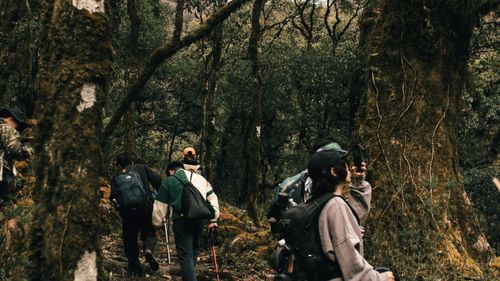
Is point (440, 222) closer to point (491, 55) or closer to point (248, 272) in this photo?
point (248, 272)

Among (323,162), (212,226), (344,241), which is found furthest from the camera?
(212,226)

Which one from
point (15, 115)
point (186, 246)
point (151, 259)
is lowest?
point (151, 259)

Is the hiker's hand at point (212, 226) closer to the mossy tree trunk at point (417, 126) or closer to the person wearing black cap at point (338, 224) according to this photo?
the mossy tree trunk at point (417, 126)

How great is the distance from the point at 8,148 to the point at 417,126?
598cm

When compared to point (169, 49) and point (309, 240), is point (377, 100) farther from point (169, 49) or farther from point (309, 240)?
point (309, 240)

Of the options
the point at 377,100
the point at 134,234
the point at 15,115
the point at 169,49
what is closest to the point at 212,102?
the point at 169,49

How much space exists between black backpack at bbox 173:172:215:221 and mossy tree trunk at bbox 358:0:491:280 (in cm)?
258

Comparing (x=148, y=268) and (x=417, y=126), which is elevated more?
(x=417, y=126)

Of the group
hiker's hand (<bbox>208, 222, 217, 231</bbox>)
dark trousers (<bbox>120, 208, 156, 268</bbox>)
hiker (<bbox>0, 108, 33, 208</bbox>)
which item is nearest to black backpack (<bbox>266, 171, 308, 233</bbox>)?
hiker's hand (<bbox>208, 222, 217, 231</bbox>)

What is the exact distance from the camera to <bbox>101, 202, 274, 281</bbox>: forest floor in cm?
946

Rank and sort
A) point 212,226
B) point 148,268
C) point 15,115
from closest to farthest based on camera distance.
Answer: point 15,115
point 212,226
point 148,268

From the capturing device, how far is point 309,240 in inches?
135

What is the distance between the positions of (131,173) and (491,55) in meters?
17.5

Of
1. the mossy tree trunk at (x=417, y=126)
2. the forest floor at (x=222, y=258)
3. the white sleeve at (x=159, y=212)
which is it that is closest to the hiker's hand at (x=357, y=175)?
the white sleeve at (x=159, y=212)
